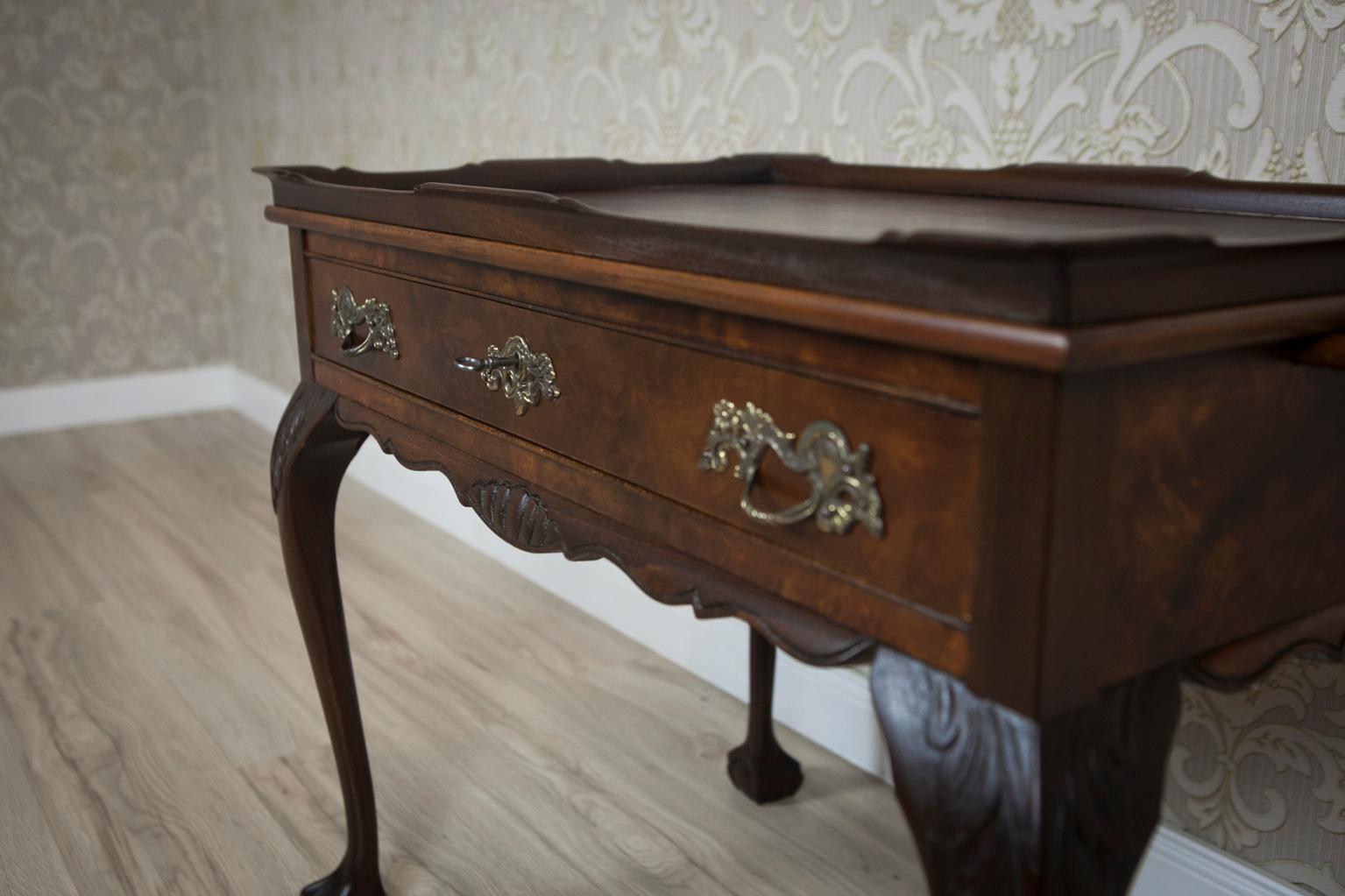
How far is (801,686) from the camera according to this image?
6.13 feet

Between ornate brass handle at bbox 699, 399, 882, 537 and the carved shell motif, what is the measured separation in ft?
0.91

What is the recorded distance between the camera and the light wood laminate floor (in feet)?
5.02

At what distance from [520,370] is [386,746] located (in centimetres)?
104

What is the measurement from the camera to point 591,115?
2.23 meters

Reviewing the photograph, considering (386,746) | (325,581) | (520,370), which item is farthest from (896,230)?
(386,746)

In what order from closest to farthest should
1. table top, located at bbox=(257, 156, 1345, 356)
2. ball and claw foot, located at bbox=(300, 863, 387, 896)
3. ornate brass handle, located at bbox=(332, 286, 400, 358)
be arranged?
table top, located at bbox=(257, 156, 1345, 356), ornate brass handle, located at bbox=(332, 286, 400, 358), ball and claw foot, located at bbox=(300, 863, 387, 896)

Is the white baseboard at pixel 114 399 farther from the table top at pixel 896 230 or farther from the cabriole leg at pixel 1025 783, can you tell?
the cabriole leg at pixel 1025 783

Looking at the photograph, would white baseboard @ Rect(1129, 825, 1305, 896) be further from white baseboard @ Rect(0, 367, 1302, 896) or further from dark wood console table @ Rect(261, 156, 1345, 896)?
dark wood console table @ Rect(261, 156, 1345, 896)

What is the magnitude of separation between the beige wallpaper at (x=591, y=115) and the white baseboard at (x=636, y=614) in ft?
0.16

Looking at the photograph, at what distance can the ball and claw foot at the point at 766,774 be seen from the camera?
167 centimetres

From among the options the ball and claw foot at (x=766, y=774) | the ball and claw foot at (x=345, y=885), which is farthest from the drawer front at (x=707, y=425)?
the ball and claw foot at (x=766, y=774)

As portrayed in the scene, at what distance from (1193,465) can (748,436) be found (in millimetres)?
253

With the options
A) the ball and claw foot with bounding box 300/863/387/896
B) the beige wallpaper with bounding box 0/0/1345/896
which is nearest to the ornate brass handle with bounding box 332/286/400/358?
the ball and claw foot with bounding box 300/863/387/896

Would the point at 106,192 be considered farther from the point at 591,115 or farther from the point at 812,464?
the point at 812,464
